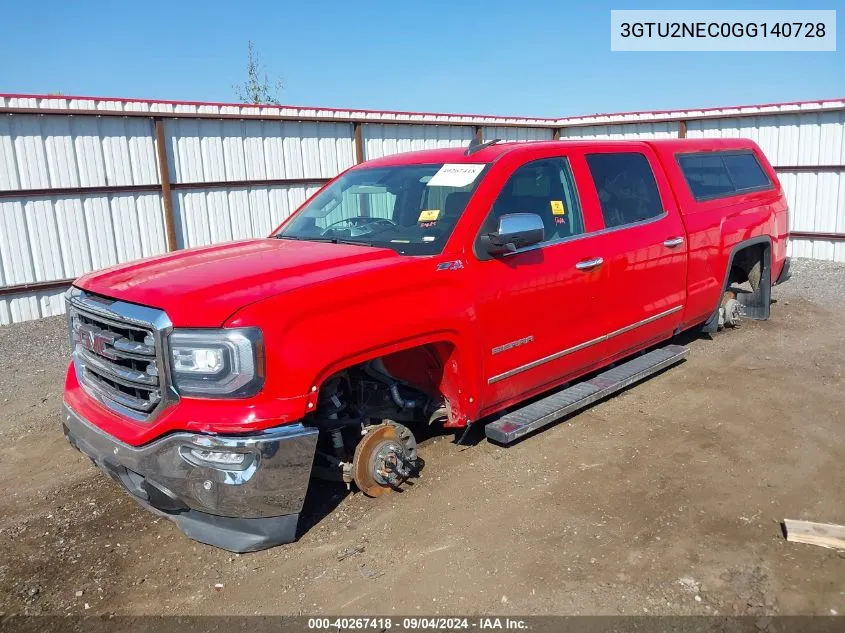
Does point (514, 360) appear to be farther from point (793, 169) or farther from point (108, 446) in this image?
point (793, 169)

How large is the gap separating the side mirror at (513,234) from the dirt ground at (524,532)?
139 cm

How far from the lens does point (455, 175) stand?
14.3 feet

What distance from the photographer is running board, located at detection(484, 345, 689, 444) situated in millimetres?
4133

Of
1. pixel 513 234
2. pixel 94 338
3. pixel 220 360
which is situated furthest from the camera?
pixel 513 234

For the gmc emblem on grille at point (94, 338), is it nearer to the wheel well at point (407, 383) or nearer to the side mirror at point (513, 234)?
the wheel well at point (407, 383)

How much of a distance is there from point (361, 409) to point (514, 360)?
1.03 m

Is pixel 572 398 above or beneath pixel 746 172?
beneath

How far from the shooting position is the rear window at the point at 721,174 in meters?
5.93

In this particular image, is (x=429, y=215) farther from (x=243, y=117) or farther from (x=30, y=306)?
(x=243, y=117)

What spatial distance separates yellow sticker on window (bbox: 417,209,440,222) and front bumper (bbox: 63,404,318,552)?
158 centimetres

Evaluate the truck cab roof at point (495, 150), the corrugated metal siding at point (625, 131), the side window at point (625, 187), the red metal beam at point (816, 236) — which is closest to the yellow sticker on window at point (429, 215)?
the truck cab roof at point (495, 150)

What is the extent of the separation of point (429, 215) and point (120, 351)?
6.27 ft

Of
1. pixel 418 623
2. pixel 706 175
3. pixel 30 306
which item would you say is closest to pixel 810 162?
pixel 706 175

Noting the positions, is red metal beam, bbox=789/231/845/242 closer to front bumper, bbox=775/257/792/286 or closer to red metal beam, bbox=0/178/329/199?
front bumper, bbox=775/257/792/286
